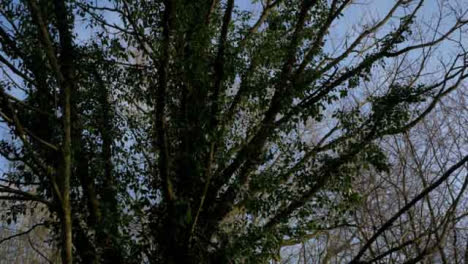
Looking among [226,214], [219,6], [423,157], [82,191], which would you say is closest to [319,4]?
[219,6]

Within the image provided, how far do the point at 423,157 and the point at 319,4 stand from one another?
447 centimetres

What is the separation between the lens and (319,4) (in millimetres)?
6539

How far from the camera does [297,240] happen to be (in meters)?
6.13

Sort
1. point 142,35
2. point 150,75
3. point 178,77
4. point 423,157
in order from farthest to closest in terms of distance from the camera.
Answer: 1. point 423,157
2. point 150,75
3. point 178,77
4. point 142,35

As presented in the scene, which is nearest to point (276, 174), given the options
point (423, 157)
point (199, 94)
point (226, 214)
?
point (226, 214)

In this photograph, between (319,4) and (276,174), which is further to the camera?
(319,4)

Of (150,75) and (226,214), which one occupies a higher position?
(150,75)

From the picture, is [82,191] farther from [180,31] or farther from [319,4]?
[319,4]

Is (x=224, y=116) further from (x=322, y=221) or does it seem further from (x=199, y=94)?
(x=322, y=221)

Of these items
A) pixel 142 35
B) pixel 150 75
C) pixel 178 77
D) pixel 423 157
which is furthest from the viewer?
pixel 423 157

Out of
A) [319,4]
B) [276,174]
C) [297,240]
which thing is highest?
[319,4]

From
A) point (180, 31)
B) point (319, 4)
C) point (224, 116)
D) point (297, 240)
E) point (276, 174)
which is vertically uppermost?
point (319, 4)

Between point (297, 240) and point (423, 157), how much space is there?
4545 mm

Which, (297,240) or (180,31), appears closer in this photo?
(180,31)
